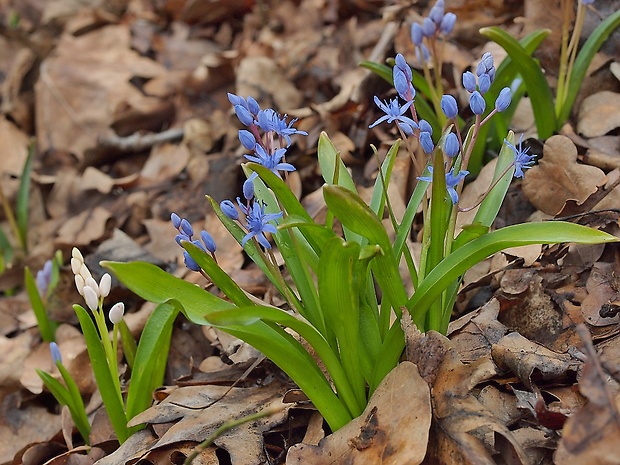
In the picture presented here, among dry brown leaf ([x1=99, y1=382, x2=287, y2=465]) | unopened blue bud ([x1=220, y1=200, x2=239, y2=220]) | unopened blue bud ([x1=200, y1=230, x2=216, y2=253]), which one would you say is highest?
unopened blue bud ([x1=220, y1=200, x2=239, y2=220])

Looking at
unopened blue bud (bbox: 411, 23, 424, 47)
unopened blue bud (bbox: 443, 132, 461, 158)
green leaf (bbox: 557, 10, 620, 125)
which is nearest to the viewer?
unopened blue bud (bbox: 443, 132, 461, 158)

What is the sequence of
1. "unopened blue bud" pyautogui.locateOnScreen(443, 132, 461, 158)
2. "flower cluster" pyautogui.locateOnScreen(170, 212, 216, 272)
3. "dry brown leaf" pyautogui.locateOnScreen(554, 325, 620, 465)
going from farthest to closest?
1. "flower cluster" pyautogui.locateOnScreen(170, 212, 216, 272)
2. "unopened blue bud" pyautogui.locateOnScreen(443, 132, 461, 158)
3. "dry brown leaf" pyautogui.locateOnScreen(554, 325, 620, 465)

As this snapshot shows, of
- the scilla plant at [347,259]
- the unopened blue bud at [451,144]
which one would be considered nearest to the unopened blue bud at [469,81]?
the scilla plant at [347,259]

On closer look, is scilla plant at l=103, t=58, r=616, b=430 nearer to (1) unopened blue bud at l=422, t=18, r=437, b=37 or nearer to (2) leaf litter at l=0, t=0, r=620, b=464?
(2) leaf litter at l=0, t=0, r=620, b=464

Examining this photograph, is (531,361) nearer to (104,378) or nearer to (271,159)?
(271,159)

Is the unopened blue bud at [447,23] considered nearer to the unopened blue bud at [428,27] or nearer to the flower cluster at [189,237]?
the unopened blue bud at [428,27]

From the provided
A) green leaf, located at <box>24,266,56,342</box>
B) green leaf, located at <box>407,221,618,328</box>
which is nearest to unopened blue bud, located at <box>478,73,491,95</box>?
green leaf, located at <box>407,221,618,328</box>

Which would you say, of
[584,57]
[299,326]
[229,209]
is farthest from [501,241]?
[584,57]
